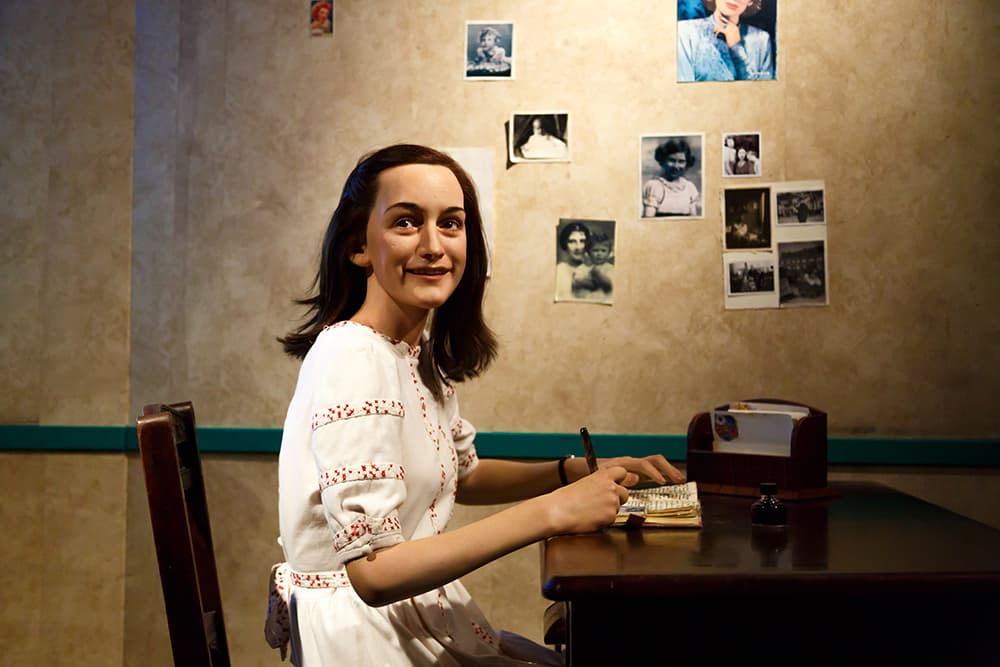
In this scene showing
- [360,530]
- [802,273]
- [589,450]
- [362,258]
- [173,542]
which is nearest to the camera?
[173,542]

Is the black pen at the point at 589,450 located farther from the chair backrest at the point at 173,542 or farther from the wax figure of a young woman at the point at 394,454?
the chair backrest at the point at 173,542

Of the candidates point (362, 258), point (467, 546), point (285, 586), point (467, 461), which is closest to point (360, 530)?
point (467, 546)

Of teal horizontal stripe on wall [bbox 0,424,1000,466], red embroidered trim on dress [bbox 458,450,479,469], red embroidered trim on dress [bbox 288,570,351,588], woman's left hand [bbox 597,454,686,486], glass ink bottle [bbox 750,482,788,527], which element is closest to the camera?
red embroidered trim on dress [bbox 288,570,351,588]

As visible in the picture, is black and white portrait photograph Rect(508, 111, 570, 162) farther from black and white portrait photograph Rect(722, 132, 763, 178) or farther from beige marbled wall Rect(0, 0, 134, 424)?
beige marbled wall Rect(0, 0, 134, 424)

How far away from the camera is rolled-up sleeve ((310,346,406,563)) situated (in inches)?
48.9

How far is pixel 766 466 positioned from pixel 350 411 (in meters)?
1.04

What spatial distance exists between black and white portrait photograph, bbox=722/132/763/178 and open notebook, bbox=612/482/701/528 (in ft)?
4.32

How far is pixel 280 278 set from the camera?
2867mm

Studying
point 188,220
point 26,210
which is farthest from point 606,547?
point 26,210

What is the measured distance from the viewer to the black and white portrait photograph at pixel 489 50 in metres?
2.77

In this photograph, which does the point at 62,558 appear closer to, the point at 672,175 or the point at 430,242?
the point at 430,242

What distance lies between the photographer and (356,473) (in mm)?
1252

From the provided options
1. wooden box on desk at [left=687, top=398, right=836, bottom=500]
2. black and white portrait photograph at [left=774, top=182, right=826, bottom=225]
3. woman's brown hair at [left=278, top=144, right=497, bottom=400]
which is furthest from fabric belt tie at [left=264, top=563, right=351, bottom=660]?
black and white portrait photograph at [left=774, top=182, right=826, bottom=225]

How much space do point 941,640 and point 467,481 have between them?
947 millimetres
